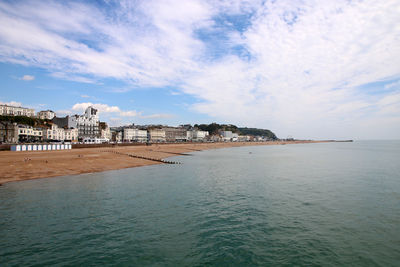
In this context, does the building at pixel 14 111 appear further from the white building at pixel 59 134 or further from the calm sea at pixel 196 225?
the calm sea at pixel 196 225

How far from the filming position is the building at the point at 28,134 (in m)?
85.1

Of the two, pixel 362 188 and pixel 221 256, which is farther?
pixel 362 188

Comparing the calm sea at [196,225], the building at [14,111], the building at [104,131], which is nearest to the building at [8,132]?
the building at [104,131]

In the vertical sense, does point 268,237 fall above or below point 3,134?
below

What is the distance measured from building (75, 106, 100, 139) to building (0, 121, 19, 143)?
38972 mm

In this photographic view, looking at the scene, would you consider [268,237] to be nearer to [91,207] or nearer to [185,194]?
[185,194]

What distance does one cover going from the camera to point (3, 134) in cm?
7825

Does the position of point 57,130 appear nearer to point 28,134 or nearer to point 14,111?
point 28,134

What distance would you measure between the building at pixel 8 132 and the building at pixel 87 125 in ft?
128

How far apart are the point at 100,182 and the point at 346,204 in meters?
24.5

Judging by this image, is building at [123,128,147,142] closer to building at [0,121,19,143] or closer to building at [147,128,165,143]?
building at [147,128,165,143]

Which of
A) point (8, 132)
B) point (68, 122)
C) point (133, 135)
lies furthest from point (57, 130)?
point (133, 135)

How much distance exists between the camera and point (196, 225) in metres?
14.6

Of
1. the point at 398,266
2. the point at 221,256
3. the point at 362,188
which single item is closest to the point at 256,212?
the point at 221,256
